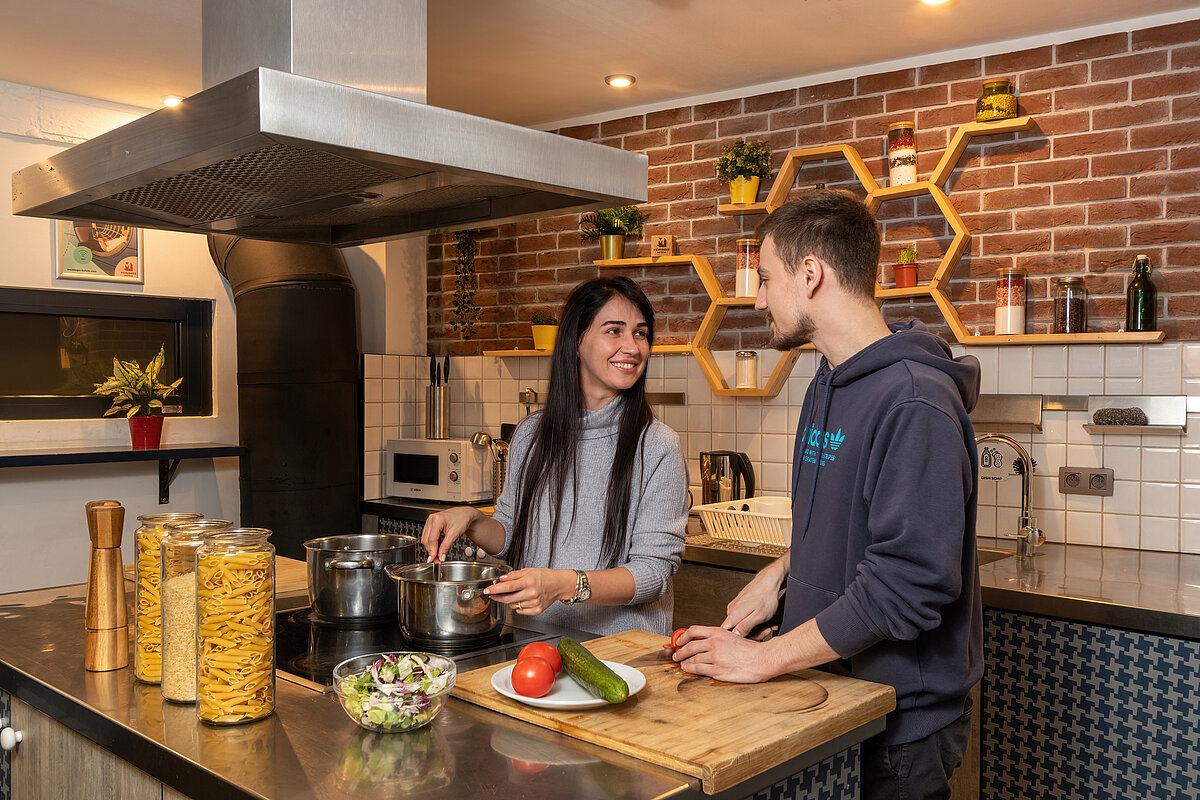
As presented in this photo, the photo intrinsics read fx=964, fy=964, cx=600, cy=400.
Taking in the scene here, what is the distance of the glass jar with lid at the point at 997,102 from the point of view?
3011 millimetres

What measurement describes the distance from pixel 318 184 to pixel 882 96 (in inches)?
91.7

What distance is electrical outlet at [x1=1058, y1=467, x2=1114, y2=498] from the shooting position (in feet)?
9.53

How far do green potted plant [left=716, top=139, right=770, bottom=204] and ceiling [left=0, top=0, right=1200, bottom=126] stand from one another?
0.26 meters

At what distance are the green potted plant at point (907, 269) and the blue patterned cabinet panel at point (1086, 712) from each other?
121 cm

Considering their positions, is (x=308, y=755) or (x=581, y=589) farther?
(x=581, y=589)

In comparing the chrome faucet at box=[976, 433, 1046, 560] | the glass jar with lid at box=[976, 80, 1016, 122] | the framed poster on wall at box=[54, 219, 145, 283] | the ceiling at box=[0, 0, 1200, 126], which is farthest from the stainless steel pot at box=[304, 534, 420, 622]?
the framed poster on wall at box=[54, 219, 145, 283]

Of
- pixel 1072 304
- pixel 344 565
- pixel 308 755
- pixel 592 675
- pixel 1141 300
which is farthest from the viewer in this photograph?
pixel 1072 304

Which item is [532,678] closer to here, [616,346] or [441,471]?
[616,346]

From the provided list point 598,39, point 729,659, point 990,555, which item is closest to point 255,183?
point 729,659

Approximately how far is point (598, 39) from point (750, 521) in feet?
5.26

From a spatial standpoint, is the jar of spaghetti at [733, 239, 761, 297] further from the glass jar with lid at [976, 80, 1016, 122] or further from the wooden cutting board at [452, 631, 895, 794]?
the wooden cutting board at [452, 631, 895, 794]

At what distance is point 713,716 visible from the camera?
128 cm

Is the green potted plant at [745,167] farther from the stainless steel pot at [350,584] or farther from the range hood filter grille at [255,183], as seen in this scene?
the stainless steel pot at [350,584]

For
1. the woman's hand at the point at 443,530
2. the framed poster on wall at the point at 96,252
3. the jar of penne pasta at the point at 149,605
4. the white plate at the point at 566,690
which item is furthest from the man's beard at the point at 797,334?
the framed poster on wall at the point at 96,252
